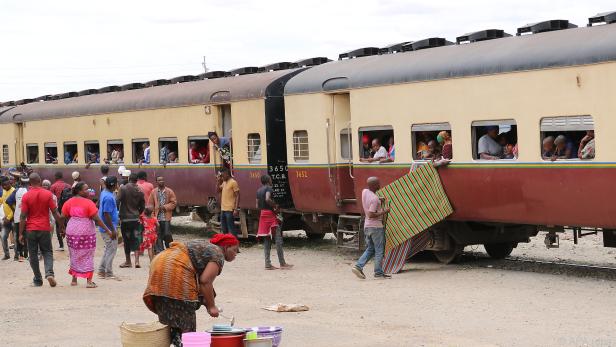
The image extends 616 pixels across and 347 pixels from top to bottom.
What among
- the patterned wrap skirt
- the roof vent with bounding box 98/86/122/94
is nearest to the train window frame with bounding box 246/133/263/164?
the patterned wrap skirt

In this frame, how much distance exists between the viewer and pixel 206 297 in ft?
29.8

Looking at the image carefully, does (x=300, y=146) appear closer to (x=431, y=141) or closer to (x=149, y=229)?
(x=149, y=229)

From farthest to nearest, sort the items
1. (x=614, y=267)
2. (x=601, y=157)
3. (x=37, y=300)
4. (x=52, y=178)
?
1. (x=52, y=178)
2. (x=614, y=267)
3. (x=37, y=300)
4. (x=601, y=157)

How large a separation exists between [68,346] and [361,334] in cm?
310

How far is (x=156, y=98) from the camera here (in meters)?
26.5

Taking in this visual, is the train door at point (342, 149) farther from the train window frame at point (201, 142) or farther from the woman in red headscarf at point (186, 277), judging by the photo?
the woman in red headscarf at point (186, 277)

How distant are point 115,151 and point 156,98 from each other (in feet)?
8.07

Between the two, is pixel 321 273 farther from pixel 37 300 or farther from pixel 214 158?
pixel 214 158

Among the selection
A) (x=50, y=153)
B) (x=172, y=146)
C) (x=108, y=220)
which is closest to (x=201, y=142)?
(x=172, y=146)

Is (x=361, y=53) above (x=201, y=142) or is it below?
above

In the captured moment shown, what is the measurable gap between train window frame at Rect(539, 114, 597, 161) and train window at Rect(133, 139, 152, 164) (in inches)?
514

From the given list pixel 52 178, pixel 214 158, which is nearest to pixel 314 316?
pixel 214 158

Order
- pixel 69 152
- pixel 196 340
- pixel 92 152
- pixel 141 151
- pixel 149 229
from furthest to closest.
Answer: pixel 69 152, pixel 92 152, pixel 141 151, pixel 149 229, pixel 196 340

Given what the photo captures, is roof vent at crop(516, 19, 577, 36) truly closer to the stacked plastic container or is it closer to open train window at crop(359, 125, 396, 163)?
open train window at crop(359, 125, 396, 163)
